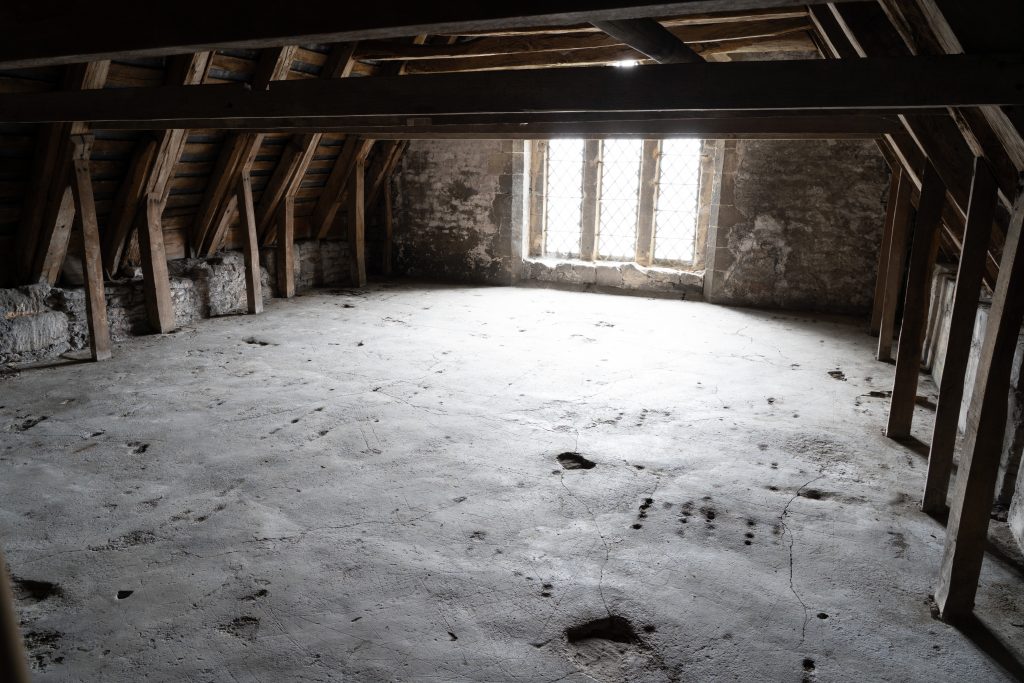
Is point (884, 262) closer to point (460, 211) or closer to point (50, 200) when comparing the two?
point (460, 211)

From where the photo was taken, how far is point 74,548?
8.82ft

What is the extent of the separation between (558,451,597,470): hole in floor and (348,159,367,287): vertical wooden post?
16.8 ft

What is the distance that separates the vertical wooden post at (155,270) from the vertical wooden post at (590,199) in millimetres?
4699

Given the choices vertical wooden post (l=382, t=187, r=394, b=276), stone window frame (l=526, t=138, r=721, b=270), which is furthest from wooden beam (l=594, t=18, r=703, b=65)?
vertical wooden post (l=382, t=187, r=394, b=276)

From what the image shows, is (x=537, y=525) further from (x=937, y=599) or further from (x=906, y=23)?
(x=906, y=23)

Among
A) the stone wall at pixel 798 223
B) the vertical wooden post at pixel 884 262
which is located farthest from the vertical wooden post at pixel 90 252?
the vertical wooden post at pixel 884 262

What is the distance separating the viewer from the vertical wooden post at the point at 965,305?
2.49 meters

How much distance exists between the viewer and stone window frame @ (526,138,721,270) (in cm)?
764

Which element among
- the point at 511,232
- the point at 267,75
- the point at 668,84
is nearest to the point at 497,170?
the point at 511,232

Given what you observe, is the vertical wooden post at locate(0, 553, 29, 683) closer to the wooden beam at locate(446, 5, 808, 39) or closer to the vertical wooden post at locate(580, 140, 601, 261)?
the wooden beam at locate(446, 5, 808, 39)

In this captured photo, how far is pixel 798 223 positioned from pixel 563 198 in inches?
111

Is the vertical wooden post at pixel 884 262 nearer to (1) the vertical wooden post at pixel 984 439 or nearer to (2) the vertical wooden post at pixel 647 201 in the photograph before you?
(2) the vertical wooden post at pixel 647 201

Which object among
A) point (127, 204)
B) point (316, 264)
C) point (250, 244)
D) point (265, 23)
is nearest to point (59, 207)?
point (127, 204)

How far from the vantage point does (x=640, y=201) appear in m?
7.96
